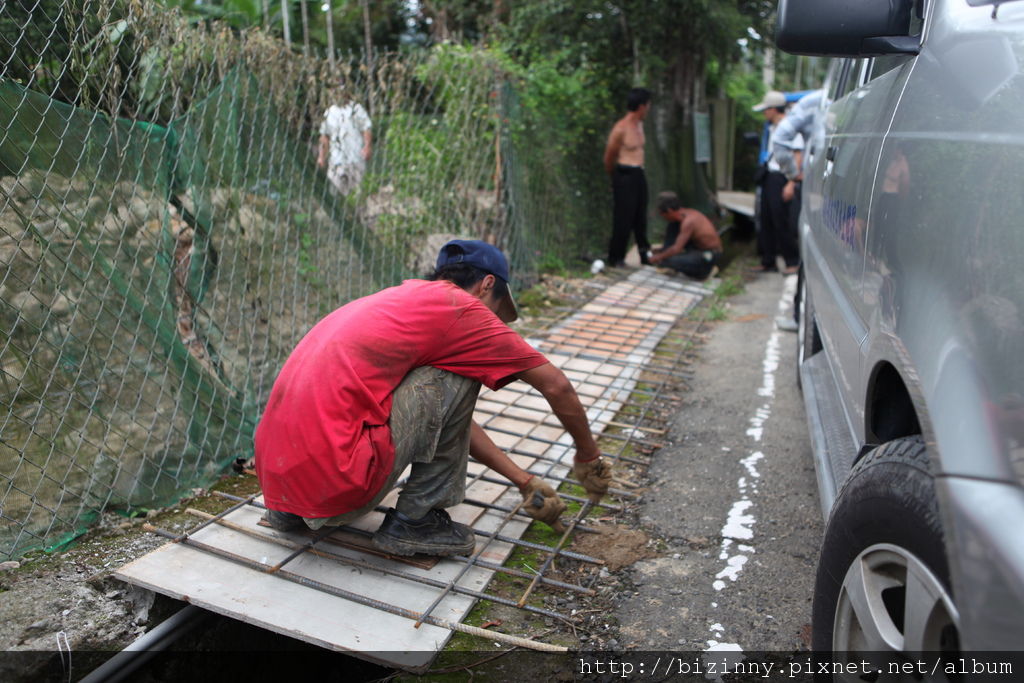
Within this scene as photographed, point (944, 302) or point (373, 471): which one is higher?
point (944, 302)

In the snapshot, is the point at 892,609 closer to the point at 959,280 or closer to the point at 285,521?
the point at 959,280

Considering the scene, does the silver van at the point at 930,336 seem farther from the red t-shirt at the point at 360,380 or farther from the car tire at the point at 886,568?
the red t-shirt at the point at 360,380

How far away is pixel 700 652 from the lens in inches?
91.8

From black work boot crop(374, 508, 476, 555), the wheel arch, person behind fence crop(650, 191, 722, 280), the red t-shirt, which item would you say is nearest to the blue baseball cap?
the red t-shirt

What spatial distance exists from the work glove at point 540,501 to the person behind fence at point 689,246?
19.2ft

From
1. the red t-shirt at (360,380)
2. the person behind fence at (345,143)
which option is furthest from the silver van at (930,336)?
the person behind fence at (345,143)

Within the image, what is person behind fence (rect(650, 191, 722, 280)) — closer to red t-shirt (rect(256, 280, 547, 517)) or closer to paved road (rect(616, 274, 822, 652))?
paved road (rect(616, 274, 822, 652))

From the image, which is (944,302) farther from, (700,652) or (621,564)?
(621,564)

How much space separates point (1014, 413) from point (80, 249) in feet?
9.32

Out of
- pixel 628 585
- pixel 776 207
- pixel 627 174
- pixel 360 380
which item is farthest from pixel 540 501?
pixel 776 207

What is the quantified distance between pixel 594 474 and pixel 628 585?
38cm

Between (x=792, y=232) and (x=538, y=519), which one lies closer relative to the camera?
(x=538, y=519)

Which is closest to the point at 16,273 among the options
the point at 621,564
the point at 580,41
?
the point at 621,564

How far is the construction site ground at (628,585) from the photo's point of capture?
2.34m
